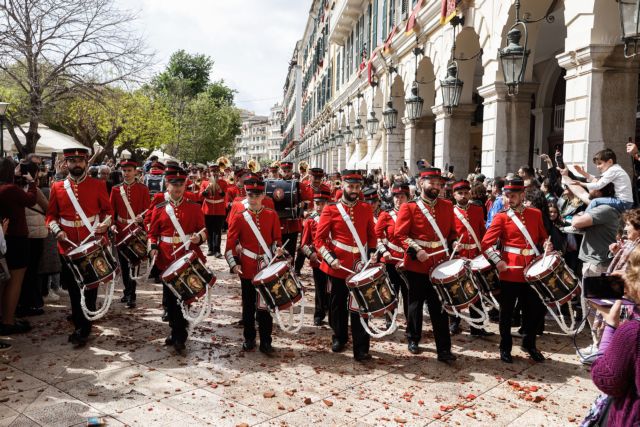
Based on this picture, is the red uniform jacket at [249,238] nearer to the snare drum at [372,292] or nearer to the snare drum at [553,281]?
the snare drum at [372,292]

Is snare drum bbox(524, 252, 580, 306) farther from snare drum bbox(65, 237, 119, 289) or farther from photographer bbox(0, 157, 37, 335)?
photographer bbox(0, 157, 37, 335)

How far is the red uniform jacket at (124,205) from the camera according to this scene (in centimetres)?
829

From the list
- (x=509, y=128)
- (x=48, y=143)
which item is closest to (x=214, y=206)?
(x=509, y=128)

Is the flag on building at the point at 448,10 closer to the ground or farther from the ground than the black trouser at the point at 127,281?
farther from the ground

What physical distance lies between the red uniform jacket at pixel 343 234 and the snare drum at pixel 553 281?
174cm

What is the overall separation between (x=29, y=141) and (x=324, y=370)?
45.4ft

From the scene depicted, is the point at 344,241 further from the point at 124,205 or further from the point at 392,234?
the point at 124,205

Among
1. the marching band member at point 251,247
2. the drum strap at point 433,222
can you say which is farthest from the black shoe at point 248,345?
the drum strap at point 433,222

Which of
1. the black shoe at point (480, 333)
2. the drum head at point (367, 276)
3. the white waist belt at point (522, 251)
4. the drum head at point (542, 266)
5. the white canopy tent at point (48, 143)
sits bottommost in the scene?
the black shoe at point (480, 333)

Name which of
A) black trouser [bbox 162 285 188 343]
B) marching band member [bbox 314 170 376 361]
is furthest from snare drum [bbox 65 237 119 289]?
marching band member [bbox 314 170 376 361]

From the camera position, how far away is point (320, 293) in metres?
7.50

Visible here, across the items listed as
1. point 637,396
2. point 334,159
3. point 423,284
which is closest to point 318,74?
point 334,159

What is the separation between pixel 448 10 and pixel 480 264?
9.00 metres

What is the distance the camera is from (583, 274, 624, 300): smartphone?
9.20ft
